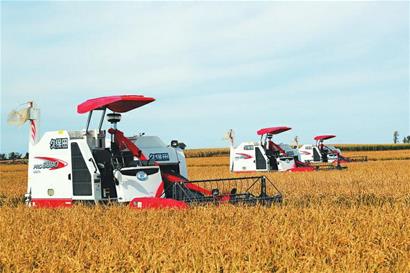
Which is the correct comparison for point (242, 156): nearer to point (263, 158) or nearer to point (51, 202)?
point (263, 158)

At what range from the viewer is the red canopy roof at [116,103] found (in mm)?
10562

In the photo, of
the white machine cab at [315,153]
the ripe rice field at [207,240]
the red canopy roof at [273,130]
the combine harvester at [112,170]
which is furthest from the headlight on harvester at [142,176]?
the white machine cab at [315,153]

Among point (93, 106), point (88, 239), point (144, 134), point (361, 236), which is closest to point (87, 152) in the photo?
point (93, 106)

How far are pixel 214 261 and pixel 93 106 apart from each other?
20.4 ft

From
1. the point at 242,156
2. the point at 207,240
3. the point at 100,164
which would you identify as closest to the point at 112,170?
the point at 100,164

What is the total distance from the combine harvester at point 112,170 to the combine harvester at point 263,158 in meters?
13.7

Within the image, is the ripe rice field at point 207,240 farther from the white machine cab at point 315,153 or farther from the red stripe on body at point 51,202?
the white machine cab at point 315,153

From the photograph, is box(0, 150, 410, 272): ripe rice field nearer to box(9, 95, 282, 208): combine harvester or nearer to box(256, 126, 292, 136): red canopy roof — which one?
box(9, 95, 282, 208): combine harvester

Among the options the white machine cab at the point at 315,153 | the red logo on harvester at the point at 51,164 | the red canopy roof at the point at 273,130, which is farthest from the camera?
the white machine cab at the point at 315,153

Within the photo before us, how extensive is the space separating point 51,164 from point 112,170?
60.2 inches

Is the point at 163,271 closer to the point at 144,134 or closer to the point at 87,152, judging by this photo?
the point at 87,152

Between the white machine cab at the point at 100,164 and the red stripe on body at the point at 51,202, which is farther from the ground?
the white machine cab at the point at 100,164

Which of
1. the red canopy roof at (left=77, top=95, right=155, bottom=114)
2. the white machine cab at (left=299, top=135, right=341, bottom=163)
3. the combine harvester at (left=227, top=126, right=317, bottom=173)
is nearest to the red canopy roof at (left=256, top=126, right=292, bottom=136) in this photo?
the combine harvester at (left=227, top=126, right=317, bottom=173)

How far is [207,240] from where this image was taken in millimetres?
6438
